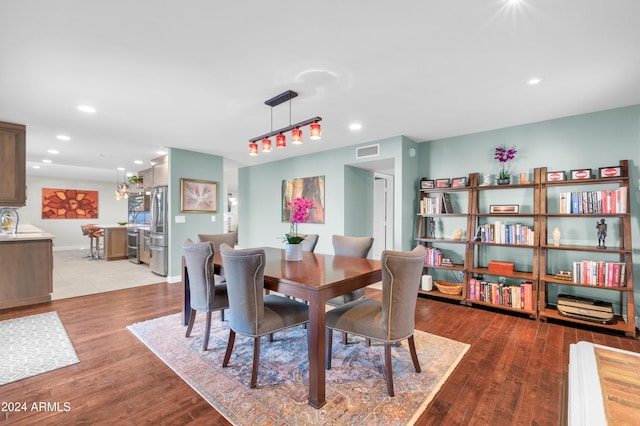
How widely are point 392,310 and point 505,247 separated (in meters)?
2.79

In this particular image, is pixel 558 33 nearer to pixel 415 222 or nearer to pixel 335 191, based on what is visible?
pixel 415 222

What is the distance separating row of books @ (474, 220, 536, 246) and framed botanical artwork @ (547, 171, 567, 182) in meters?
0.64

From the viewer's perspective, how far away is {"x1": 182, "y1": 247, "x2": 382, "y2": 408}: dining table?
1.83 meters

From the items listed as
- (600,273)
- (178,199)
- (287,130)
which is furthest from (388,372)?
(178,199)

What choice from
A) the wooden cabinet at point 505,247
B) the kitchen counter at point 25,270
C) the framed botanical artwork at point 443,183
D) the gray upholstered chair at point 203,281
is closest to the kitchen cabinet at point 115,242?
the kitchen counter at point 25,270

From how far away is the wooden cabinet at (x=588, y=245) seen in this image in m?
2.96

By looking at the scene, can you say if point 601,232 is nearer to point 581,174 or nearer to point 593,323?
point 581,174

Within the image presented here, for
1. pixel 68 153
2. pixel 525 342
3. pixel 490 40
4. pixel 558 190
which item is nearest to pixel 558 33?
pixel 490 40

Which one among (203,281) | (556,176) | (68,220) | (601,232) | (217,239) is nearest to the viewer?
(203,281)

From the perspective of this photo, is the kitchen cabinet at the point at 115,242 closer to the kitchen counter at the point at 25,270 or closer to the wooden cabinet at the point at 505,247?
the kitchen counter at the point at 25,270

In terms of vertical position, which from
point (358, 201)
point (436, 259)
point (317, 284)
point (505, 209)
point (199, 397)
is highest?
point (358, 201)

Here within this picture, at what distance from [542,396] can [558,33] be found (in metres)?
2.42

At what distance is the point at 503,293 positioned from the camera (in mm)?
3578

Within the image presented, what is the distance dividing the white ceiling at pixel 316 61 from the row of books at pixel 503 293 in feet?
6.79
